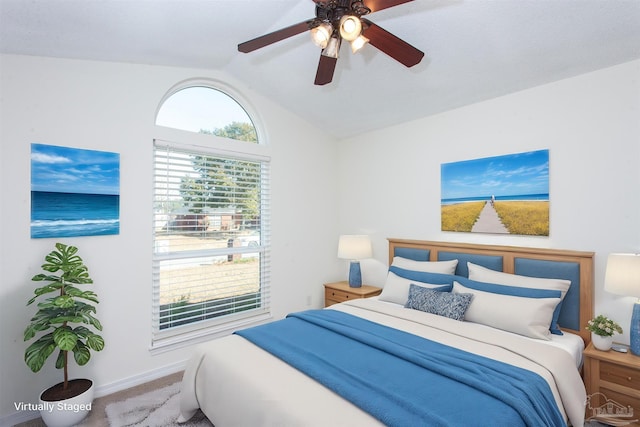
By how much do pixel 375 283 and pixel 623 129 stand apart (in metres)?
2.73

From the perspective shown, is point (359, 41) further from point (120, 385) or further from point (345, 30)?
point (120, 385)

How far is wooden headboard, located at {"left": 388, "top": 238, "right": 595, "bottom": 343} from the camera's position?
2.49m

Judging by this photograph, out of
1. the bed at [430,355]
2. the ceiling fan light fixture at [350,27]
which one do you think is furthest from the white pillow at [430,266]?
the ceiling fan light fixture at [350,27]

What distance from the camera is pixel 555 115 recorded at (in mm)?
2691

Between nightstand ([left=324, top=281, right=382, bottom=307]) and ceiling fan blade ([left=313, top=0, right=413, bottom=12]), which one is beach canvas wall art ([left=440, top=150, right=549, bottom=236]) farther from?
ceiling fan blade ([left=313, top=0, right=413, bottom=12])

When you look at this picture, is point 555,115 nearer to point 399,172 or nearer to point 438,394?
point 399,172

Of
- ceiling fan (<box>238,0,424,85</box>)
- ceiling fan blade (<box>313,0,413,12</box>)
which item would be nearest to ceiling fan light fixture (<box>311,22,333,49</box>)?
ceiling fan (<box>238,0,424,85</box>)

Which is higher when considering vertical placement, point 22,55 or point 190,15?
point 190,15

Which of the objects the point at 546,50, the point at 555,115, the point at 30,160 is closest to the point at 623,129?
the point at 555,115

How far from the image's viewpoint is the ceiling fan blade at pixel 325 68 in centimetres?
203

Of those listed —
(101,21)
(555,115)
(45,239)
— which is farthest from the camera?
(555,115)

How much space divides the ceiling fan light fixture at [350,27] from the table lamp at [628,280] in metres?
2.25

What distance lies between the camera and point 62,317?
2.16 m

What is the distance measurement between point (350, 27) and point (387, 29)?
3.13ft
